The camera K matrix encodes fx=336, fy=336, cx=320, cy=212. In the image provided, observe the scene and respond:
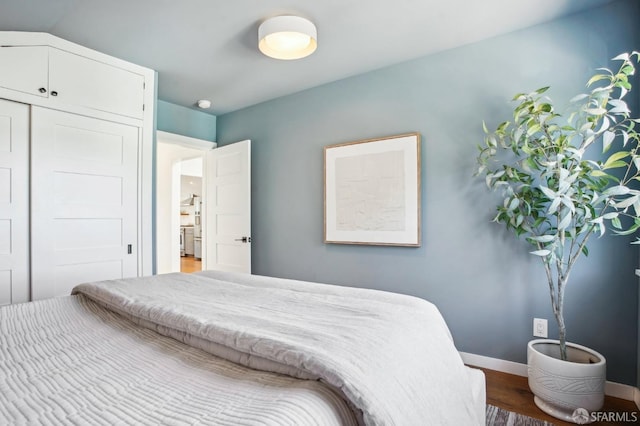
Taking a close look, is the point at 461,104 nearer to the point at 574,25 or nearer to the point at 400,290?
the point at 574,25

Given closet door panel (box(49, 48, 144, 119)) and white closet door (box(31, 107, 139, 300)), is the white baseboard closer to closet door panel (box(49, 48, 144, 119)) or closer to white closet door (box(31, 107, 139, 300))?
white closet door (box(31, 107, 139, 300))

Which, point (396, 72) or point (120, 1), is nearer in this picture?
point (120, 1)

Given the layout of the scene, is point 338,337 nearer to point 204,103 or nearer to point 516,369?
point 516,369

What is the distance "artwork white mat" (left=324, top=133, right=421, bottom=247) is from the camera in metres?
2.76

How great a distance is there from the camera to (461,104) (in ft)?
8.48

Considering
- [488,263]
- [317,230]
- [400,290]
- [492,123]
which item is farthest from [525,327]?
[317,230]

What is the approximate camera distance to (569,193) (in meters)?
1.83

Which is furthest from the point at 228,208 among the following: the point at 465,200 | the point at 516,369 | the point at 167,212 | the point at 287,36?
the point at 516,369

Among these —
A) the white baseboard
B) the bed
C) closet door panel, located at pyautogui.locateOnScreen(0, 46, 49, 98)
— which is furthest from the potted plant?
closet door panel, located at pyautogui.locateOnScreen(0, 46, 49, 98)

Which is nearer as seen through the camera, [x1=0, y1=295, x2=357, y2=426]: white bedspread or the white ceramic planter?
[x1=0, y1=295, x2=357, y2=426]: white bedspread

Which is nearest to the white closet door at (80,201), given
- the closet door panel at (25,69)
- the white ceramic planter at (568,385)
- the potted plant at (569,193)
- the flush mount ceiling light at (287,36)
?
the closet door panel at (25,69)

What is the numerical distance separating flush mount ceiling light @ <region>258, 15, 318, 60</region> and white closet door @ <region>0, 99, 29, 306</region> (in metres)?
1.75

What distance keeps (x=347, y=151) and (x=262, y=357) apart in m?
2.48

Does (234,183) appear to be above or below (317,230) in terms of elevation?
above
